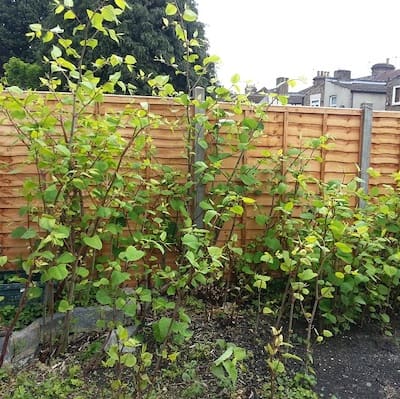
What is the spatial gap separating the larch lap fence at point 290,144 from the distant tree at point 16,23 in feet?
49.5

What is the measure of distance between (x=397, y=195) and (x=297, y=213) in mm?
770

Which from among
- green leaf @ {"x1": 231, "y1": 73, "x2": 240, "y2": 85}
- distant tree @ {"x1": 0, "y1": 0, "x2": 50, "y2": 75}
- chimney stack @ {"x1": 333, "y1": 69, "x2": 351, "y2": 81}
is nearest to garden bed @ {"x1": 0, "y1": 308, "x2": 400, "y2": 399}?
green leaf @ {"x1": 231, "y1": 73, "x2": 240, "y2": 85}

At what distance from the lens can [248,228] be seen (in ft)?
10.7

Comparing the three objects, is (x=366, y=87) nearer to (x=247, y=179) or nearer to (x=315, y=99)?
(x=315, y=99)

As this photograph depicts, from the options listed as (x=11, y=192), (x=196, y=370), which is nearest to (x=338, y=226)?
(x=196, y=370)

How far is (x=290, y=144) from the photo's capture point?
10.6 feet

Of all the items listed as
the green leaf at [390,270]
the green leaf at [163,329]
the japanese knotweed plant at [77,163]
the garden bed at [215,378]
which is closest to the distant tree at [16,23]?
the japanese knotweed plant at [77,163]

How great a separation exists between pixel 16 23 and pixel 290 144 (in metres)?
16.6

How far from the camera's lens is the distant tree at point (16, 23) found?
1596 cm

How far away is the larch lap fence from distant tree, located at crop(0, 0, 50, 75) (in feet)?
49.5

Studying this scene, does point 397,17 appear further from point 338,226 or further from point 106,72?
point 338,226

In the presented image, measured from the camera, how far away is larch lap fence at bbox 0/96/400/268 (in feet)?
9.53

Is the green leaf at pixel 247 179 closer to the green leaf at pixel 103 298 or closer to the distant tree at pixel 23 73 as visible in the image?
the green leaf at pixel 103 298

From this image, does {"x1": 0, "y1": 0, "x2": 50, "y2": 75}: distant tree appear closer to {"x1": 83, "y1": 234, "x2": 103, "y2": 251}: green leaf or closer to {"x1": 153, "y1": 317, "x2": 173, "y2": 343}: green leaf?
{"x1": 83, "y1": 234, "x2": 103, "y2": 251}: green leaf
